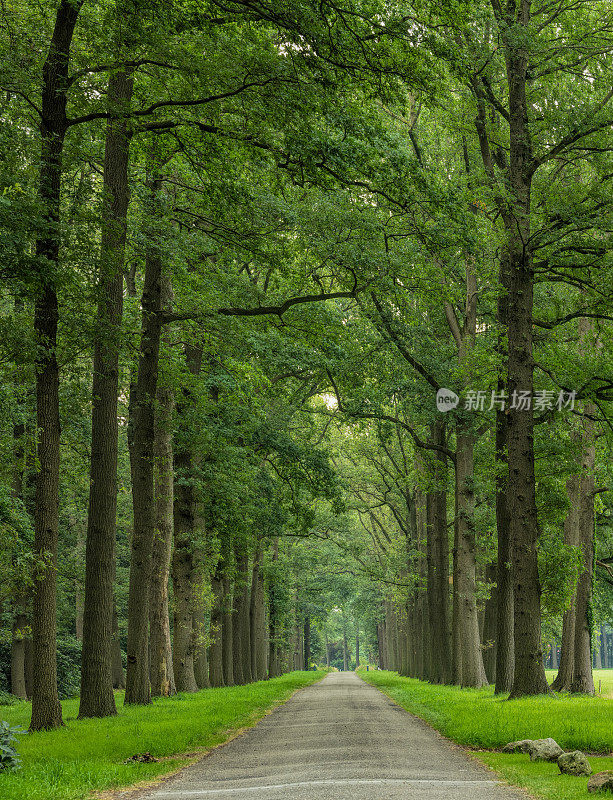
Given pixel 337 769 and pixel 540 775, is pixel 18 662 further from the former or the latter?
pixel 540 775

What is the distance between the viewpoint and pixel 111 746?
10188 mm

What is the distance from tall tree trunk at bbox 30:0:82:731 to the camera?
11977 millimetres

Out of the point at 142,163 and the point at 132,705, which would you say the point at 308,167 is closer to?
the point at 142,163

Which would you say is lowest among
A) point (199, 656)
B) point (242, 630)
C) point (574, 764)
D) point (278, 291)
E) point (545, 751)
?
point (242, 630)

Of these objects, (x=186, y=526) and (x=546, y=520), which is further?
(x=186, y=526)

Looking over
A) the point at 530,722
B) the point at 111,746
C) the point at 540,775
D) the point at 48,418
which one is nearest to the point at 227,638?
the point at 48,418

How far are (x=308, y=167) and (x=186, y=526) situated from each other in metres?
13.9

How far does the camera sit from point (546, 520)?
1906cm

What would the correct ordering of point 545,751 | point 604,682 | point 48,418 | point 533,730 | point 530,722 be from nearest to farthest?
point 545,751 → point 533,730 → point 530,722 → point 48,418 → point 604,682

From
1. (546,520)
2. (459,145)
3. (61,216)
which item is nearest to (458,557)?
(546,520)

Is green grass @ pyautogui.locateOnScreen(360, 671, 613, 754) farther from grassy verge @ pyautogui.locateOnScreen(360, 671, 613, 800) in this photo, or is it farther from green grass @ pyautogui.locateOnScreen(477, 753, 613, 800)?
green grass @ pyautogui.locateOnScreen(477, 753, 613, 800)

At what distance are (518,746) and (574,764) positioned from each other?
1.81 m

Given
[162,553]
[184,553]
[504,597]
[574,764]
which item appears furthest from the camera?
[184,553]

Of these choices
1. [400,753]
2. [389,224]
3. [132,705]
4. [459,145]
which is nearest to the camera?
[400,753]
